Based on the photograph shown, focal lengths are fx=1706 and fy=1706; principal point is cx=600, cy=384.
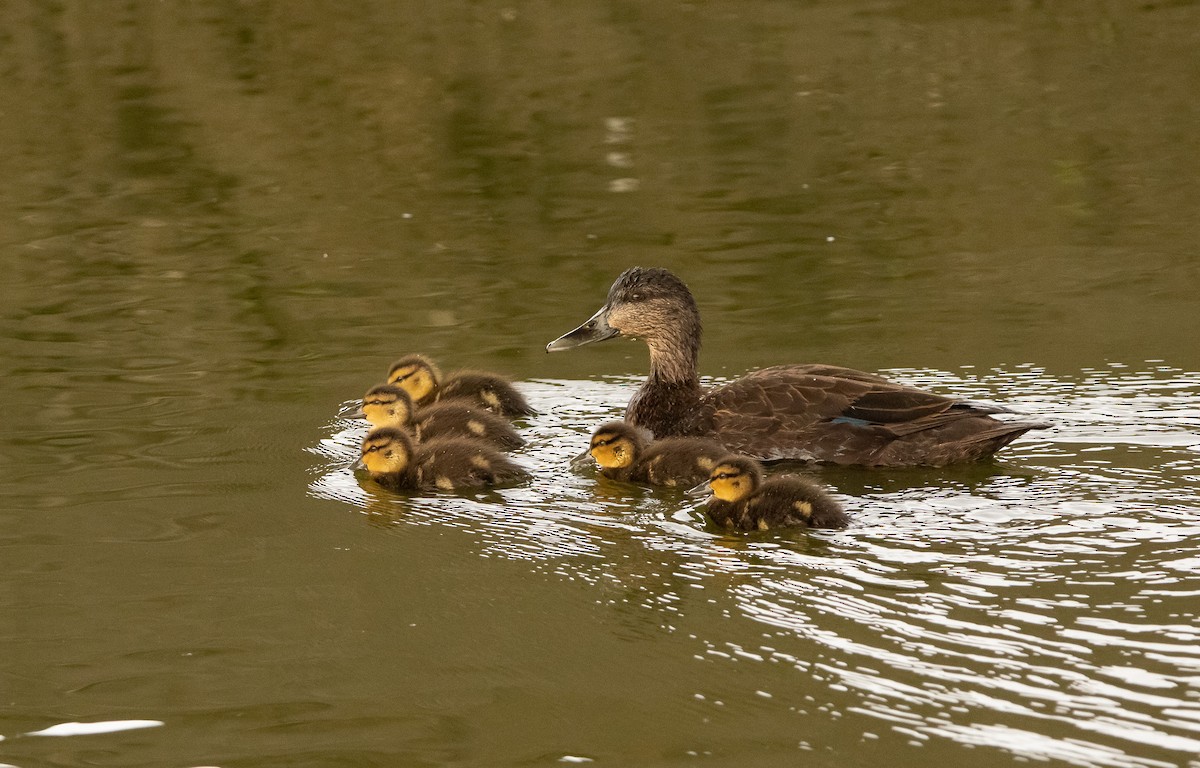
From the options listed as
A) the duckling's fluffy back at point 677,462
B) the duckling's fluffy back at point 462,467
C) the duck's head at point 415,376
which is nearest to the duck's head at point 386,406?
the duck's head at point 415,376

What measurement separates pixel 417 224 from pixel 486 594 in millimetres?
6299

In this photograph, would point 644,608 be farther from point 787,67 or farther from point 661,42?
point 661,42

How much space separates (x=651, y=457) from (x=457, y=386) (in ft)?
4.53

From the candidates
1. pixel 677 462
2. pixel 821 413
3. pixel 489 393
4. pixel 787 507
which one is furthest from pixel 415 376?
pixel 787 507

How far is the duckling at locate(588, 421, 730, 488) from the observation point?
6020 mm

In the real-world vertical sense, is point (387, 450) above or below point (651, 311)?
below

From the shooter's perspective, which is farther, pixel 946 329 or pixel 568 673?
pixel 946 329

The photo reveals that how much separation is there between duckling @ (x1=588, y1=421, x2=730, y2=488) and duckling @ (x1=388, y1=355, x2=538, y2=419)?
1.07 meters

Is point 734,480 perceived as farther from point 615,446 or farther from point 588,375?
point 588,375

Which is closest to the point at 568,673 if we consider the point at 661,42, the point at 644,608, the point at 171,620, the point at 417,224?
the point at 644,608

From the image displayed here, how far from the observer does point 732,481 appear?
543 centimetres

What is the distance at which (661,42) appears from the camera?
17.1 meters

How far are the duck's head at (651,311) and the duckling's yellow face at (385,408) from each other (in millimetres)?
663

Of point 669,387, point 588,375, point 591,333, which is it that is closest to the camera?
point 669,387
